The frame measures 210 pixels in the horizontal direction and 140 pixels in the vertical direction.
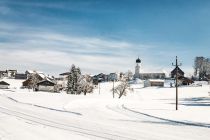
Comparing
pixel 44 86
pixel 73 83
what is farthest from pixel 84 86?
pixel 44 86

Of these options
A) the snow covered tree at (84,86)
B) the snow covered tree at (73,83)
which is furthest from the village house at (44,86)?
the snow covered tree at (84,86)

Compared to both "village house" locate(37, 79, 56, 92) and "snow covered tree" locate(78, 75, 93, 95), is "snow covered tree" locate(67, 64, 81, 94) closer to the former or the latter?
"snow covered tree" locate(78, 75, 93, 95)

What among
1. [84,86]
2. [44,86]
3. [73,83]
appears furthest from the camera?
[44,86]

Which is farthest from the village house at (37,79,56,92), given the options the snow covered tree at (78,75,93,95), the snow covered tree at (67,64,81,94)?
the snow covered tree at (78,75,93,95)

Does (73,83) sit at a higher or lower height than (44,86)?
higher

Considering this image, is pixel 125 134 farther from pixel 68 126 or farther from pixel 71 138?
pixel 68 126

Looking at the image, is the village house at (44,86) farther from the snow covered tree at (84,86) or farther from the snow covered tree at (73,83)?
the snow covered tree at (84,86)

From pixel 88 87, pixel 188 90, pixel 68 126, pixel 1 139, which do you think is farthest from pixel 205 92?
pixel 1 139

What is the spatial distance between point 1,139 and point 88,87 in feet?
324

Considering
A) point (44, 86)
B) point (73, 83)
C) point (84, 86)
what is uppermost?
point (73, 83)

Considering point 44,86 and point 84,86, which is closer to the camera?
point 84,86

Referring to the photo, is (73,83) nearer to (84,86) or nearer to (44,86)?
(84,86)

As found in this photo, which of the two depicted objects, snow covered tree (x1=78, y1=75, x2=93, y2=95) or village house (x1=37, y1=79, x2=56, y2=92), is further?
village house (x1=37, y1=79, x2=56, y2=92)

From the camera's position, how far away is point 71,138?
837 inches
